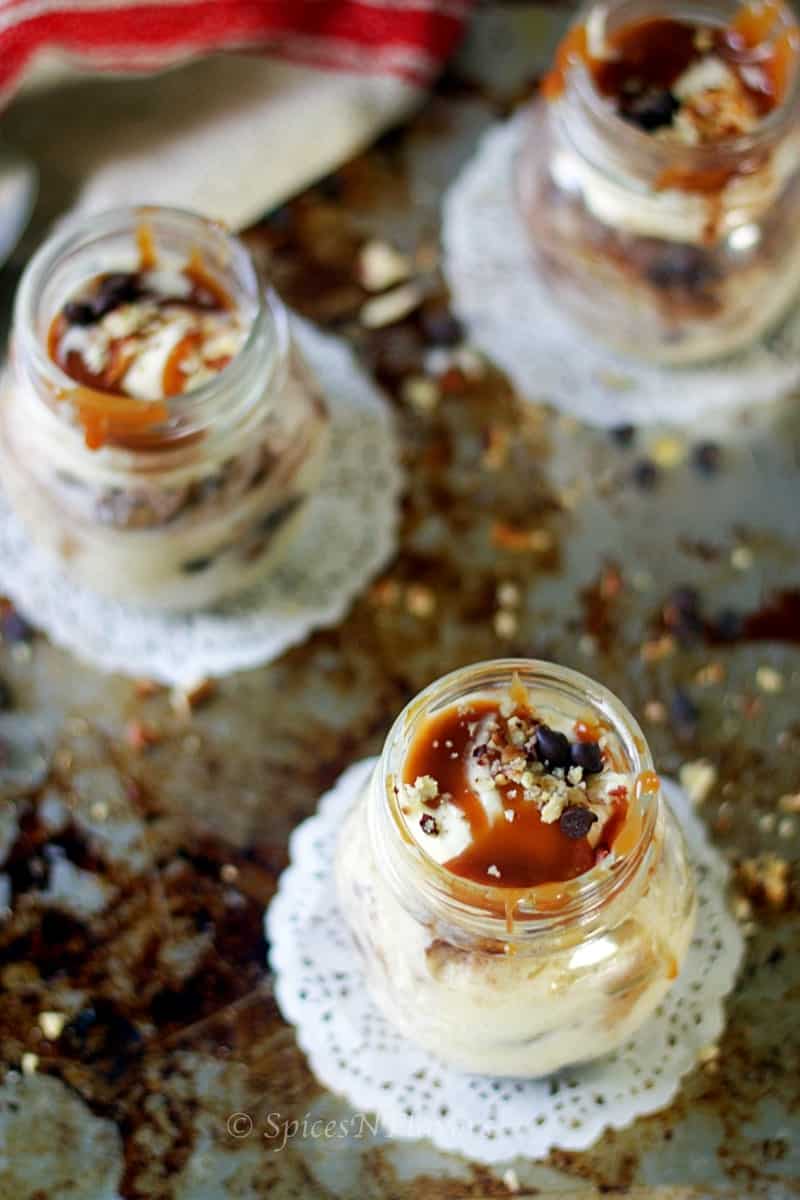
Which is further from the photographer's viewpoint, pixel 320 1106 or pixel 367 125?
pixel 367 125

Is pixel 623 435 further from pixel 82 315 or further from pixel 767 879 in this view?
pixel 82 315

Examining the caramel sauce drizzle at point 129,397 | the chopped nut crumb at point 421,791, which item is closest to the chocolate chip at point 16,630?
the caramel sauce drizzle at point 129,397

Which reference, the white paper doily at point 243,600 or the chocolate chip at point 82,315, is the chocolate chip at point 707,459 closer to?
the white paper doily at point 243,600

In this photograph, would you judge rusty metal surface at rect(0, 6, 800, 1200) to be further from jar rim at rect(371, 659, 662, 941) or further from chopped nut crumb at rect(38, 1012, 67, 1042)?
jar rim at rect(371, 659, 662, 941)

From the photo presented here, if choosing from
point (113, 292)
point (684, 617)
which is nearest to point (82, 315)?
point (113, 292)

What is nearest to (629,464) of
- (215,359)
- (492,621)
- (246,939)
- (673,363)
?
(673,363)

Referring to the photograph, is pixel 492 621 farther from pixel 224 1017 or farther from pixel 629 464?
pixel 224 1017
